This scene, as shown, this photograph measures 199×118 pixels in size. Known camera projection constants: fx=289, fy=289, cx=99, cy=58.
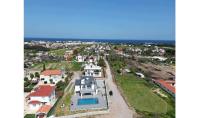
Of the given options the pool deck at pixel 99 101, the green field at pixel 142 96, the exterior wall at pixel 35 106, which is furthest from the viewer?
the green field at pixel 142 96

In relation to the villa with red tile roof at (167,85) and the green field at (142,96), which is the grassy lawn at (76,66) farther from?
the villa with red tile roof at (167,85)

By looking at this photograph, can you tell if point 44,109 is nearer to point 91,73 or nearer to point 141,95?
point 91,73

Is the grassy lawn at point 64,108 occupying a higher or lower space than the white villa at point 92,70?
lower

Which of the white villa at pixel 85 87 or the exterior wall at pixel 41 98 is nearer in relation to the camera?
the exterior wall at pixel 41 98

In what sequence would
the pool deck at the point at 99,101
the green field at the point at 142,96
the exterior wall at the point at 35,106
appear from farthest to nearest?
1. the green field at the point at 142,96
2. the pool deck at the point at 99,101
3. the exterior wall at the point at 35,106

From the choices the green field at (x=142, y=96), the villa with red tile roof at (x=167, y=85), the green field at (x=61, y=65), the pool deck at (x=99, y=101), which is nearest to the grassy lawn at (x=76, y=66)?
the green field at (x=61, y=65)

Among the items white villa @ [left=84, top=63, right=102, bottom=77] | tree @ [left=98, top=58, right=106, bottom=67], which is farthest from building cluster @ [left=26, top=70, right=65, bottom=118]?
tree @ [left=98, top=58, right=106, bottom=67]
